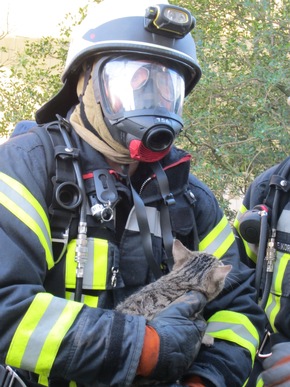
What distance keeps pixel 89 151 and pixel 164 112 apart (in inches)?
14.9

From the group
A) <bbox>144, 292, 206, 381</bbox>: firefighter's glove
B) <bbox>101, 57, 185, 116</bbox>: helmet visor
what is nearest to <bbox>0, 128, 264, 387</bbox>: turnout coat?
<bbox>144, 292, 206, 381</bbox>: firefighter's glove

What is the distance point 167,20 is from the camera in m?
2.72

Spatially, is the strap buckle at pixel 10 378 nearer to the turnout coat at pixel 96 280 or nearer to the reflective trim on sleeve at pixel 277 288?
the turnout coat at pixel 96 280

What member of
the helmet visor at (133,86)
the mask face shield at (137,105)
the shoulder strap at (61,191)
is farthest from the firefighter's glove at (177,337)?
the helmet visor at (133,86)

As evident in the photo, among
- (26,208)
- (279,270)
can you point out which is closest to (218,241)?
(279,270)

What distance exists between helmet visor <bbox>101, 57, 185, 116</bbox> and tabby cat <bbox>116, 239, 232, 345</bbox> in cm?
64

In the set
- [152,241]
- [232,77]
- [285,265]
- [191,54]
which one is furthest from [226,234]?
[232,77]

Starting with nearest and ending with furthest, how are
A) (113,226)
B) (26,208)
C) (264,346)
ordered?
(26,208), (113,226), (264,346)

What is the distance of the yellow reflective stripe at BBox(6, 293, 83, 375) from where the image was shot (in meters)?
2.14

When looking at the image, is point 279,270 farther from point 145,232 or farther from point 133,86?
point 133,86

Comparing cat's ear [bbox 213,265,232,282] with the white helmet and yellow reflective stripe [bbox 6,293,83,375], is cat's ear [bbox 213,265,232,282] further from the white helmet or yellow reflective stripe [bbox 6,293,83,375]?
the white helmet

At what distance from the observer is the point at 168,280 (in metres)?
2.66

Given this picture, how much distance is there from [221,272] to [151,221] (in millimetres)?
389

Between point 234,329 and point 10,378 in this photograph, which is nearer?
point 10,378
